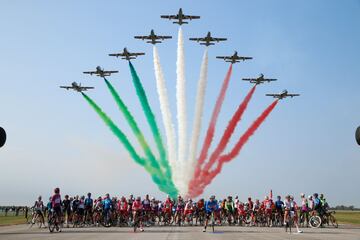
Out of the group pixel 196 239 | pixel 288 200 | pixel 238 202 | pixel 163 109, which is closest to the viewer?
pixel 196 239

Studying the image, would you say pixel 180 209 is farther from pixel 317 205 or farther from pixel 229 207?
pixel 317 205

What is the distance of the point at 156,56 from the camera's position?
49000 millimetres

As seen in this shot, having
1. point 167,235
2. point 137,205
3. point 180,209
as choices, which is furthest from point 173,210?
point 167,235

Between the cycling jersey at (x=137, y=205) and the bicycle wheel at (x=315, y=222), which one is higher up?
the cycling jersey at (x=137, y=205)

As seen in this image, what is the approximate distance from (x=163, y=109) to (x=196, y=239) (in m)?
30.9

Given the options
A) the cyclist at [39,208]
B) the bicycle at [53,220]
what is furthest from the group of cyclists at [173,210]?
the bicycle at [53,220]

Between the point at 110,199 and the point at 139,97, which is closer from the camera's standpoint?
the point at 110,199

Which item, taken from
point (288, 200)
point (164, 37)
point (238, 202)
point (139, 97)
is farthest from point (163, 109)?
point (288, 200)

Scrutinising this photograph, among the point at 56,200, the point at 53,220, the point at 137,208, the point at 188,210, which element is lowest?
the point at 53,220

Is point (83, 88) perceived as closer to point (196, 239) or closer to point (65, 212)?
point (65, 212)

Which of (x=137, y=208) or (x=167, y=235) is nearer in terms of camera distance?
(x=167, y=235)

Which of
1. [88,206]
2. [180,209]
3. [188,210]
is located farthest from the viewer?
[188,210]

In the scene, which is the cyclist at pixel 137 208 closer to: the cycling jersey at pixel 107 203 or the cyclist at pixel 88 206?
the cycling jersey at pixel 107 203

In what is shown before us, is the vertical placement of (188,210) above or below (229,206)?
below
